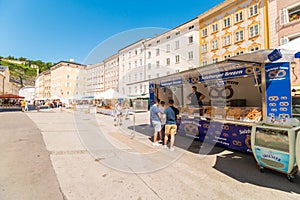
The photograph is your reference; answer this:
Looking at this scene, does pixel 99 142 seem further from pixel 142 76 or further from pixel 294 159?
pixel 142 76

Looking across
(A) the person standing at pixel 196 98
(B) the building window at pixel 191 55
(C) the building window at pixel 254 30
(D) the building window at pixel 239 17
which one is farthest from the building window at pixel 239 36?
(A) the person standing at pixel 196 98

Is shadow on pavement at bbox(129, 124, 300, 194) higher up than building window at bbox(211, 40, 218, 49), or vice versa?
building window at bbox(211, 40, 218, 49)

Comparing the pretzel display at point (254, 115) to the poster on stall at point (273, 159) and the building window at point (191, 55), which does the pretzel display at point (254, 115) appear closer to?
the poster on stall at point (273, 159)

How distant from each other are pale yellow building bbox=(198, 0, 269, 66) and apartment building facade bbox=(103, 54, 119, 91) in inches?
1117

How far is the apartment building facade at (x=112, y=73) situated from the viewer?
48.5 metres

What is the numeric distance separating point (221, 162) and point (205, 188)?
1.69 m

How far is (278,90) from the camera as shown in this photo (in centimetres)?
455

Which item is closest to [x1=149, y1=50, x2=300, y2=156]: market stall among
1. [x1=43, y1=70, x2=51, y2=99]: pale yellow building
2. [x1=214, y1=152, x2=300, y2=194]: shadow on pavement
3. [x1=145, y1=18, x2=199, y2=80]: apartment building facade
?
[x1=214, y1=152, x2=300, y2=194]: shadow on pavement

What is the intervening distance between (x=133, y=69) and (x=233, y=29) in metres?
25.4

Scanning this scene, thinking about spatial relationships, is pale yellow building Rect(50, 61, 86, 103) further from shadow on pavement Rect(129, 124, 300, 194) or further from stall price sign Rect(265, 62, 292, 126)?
stall price sign Rect(265, 62, 292, 126)

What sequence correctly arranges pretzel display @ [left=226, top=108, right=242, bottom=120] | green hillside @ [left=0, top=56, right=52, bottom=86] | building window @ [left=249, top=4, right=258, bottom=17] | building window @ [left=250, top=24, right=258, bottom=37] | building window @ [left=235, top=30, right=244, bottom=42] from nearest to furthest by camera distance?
pretzel display @ [left=226, top=108, right=242, bottom=120] → building window @ [left=250, top=24, right=258, bottom=37] → building window @ [left=249, top=4, right=258, bottom=17] → building window @ [left=235, top=30, right=244, bottom=42] → green hillside @ [left=0, top=56, right=52, bottom=86]

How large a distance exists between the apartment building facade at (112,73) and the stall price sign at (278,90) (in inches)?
1739

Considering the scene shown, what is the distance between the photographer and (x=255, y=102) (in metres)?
6.79

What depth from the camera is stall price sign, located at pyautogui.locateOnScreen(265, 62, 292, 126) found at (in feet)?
14.4
